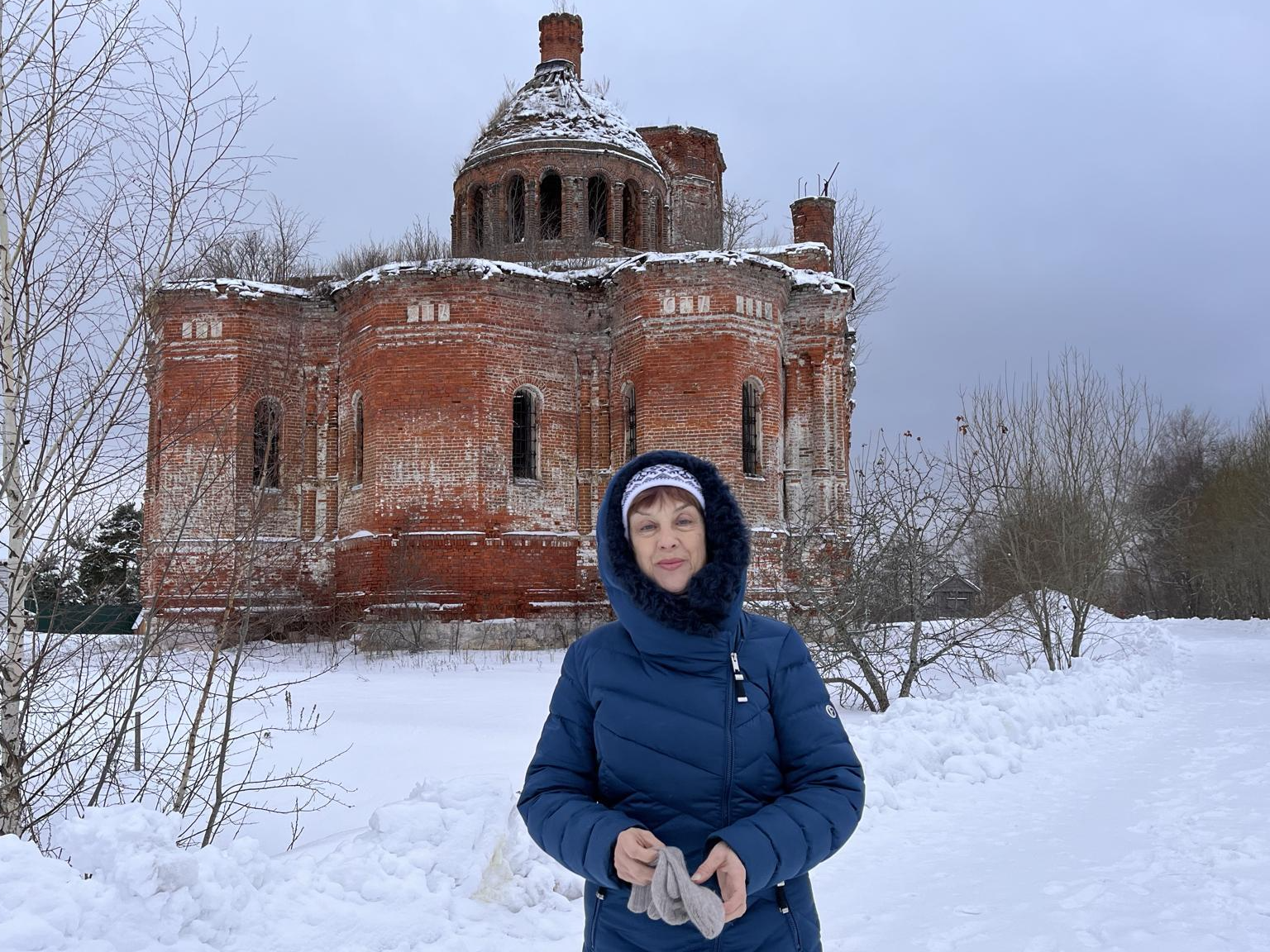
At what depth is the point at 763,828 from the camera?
85.8 inches

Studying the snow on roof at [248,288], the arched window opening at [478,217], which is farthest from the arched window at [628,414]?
the snow on roof at [248,288]

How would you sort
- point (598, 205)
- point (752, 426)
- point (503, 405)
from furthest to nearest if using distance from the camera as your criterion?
point (598, 205)
point (752, 426)
point (503, 405)

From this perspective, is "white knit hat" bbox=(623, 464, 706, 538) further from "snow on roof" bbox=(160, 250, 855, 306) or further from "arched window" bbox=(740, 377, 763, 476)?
"arched window" bbox=(740, 377, 763, 476)

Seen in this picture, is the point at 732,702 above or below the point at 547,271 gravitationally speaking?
below

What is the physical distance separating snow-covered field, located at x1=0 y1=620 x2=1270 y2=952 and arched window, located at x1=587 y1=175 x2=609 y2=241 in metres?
17.1

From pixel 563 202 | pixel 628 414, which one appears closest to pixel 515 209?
pixel 563 202

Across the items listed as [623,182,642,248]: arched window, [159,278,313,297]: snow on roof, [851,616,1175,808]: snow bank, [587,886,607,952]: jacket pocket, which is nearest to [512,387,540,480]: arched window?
[159,278,313,297]: snow on roof

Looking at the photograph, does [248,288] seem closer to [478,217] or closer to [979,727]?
[478,217]

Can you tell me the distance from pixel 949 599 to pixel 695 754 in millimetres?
9956

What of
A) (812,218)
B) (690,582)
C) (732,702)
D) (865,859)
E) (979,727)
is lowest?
(865,859)

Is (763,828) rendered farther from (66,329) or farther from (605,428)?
(605,428)

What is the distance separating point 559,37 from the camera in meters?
27.3

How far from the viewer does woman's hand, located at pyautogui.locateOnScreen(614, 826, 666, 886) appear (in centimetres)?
212

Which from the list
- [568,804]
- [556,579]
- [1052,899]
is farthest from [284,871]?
[556,579]
